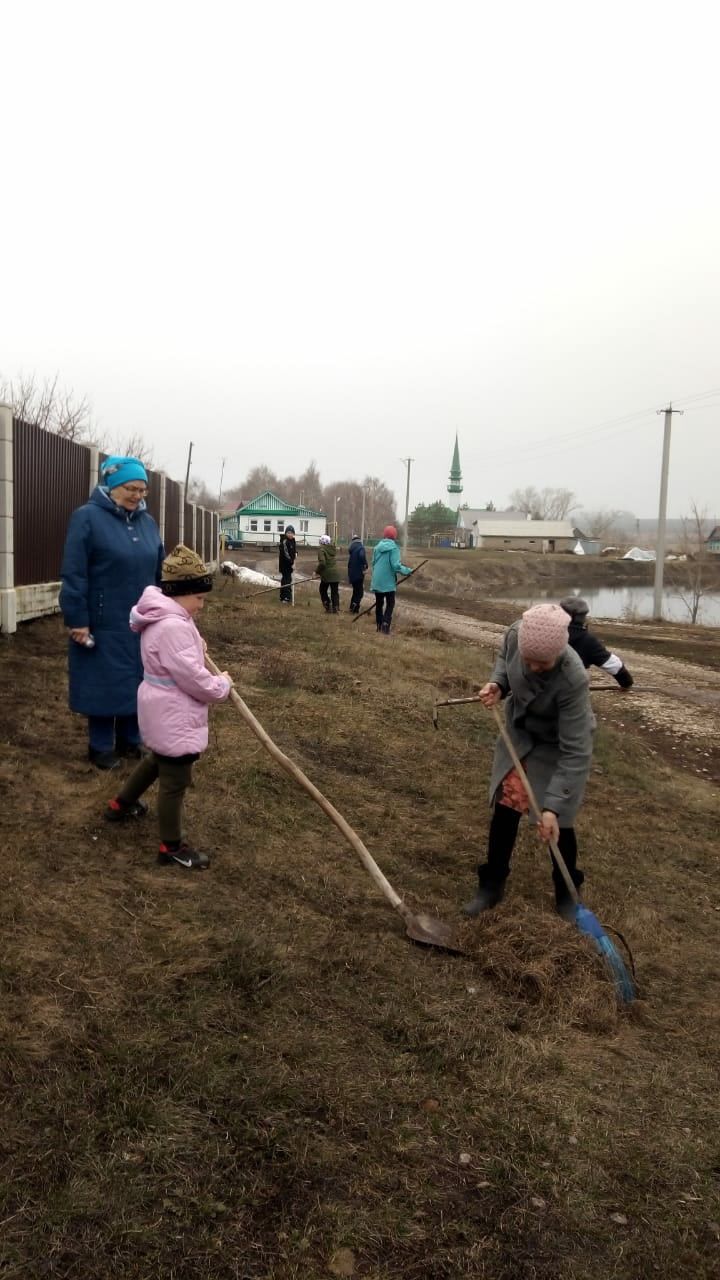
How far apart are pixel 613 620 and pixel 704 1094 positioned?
27.3 metres

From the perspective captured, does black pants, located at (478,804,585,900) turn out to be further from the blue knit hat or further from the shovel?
the blue knit hat

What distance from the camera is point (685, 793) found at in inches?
293

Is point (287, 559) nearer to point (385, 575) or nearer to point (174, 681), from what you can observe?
point (385, 575)

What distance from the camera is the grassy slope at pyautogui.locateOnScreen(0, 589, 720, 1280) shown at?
2203 millimetres

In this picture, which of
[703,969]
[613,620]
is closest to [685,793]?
[703,969]

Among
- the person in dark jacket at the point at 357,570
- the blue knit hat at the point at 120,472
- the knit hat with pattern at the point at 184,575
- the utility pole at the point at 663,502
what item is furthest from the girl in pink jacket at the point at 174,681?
the utility pole at the point at 663,502

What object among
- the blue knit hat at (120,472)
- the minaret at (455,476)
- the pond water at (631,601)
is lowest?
the pond water at (631,601)

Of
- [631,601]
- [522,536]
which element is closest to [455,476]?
[522,536]

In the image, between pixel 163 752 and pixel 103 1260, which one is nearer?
pixel 103 1260

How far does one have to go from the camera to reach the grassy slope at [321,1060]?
2.20 meters

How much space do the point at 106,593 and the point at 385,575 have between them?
922cm

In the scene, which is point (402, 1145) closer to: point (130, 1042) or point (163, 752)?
point (130, 1042)

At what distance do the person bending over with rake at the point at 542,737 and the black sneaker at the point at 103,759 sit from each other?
2.20m

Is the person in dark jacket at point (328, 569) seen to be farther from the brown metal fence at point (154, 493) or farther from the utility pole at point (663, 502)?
the utility pole at point (663, 502)
